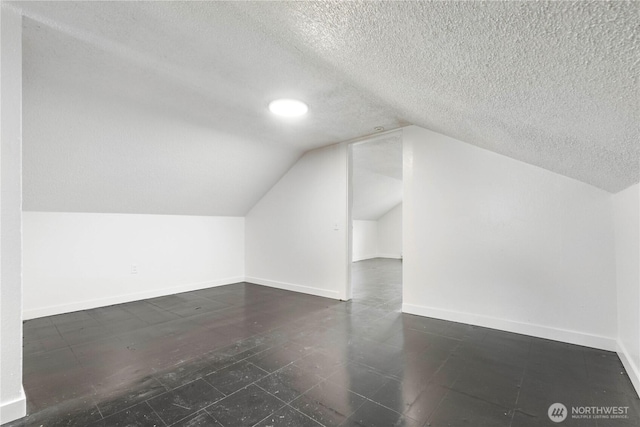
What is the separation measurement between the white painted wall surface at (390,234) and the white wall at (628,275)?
663cm

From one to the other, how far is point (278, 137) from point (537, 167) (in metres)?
2.80

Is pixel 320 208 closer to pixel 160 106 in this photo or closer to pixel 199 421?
pixel 160 106

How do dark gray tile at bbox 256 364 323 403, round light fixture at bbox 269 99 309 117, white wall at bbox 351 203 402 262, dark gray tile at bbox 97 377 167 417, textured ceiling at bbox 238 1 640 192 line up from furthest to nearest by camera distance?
1. white wall at bbox 351 203 402 262
2. round light fixture at bbox 269 99 309 117
3. dark gray tile at bbox 256 364 323 403
4. dark gray tile at bbox 97 377 167 417
5. textured ceiling at bbox 238 1 640 192

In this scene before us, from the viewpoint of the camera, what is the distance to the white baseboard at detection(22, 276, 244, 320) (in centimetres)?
319

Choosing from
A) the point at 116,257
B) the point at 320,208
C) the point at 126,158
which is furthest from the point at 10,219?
the point at 320,208

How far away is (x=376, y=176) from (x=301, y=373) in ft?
16.2

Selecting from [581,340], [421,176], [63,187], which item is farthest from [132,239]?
[581,340]

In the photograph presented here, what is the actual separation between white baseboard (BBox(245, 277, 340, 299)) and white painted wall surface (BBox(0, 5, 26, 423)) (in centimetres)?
307

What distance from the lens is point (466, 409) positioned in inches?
62.9

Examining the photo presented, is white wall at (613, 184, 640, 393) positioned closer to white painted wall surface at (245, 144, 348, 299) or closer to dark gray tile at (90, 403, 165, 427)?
white painted wall surface at (245, 144, 348, 299)

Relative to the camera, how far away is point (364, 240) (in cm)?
875

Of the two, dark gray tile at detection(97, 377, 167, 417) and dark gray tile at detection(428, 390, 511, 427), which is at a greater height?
dark gray tile at detection(97, 377, 167, 417)

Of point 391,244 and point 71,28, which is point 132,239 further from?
point 391,244

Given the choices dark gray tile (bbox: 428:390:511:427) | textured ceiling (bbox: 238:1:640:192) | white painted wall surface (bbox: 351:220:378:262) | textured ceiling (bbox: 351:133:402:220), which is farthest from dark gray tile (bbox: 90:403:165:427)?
white painted wall surface (bbox: 351:220:378:262)
